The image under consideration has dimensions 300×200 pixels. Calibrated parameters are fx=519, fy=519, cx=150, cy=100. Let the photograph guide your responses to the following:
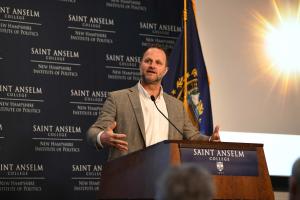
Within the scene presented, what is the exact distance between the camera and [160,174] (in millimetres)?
2639

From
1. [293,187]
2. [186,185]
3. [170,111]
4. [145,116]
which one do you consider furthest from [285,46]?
[186,185]

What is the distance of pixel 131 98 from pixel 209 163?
3.99 feet

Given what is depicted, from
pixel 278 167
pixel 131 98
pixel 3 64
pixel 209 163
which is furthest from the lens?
pixel 278 167

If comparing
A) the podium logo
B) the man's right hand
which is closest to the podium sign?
the man's right hand

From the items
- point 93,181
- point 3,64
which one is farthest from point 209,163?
point 3,64

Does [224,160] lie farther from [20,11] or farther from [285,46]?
[285,46]

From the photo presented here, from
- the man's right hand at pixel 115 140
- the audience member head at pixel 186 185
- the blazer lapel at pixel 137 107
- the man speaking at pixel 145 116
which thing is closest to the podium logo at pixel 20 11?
the man speaking at pixel 145 116

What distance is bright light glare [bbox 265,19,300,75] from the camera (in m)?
6.26

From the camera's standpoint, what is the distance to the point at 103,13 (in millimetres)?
5309

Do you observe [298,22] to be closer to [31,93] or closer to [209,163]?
[31,93]

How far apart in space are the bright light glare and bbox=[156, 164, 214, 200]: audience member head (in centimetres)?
521

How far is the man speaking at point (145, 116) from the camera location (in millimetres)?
3709

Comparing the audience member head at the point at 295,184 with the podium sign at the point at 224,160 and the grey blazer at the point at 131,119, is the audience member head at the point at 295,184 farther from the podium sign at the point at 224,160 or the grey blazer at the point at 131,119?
the grey blazer at the point at 131,119

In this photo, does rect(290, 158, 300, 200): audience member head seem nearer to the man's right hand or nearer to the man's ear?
the man's ear
